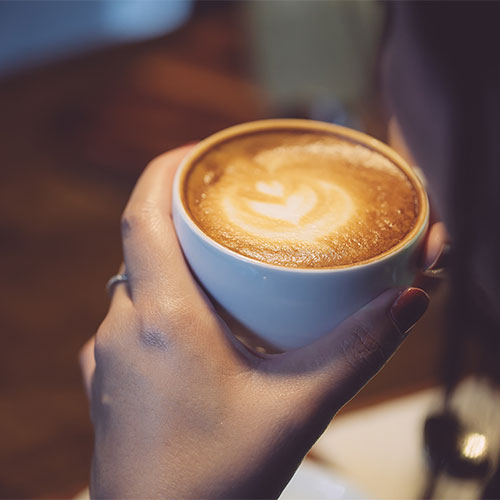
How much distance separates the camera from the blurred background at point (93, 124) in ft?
4.50

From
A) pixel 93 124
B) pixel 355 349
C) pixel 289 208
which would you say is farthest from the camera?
pixel 93 124

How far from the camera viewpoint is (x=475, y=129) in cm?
44

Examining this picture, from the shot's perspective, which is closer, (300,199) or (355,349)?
(355,349)

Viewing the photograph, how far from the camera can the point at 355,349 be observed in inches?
20.2

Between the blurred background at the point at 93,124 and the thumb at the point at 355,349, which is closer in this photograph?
the thumb at the point at 355,349

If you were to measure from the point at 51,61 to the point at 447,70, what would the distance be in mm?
2119

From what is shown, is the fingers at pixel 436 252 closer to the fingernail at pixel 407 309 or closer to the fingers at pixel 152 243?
the fingernail at pixel 407 309

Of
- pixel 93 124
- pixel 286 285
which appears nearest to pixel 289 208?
pixel 286 285

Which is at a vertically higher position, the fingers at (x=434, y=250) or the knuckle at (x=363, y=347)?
the fingers at (x=434, y=250)

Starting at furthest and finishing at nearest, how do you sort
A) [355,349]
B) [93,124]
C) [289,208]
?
1. [93,124]
2. [289,208]
3. [355,349]

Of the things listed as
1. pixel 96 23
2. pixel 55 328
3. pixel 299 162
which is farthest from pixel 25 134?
pixel 299 162

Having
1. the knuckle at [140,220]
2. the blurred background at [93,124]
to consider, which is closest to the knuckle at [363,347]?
the knuckle at [140,220]

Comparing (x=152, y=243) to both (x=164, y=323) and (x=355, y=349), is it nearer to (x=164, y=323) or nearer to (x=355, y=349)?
(x=164, y=323)

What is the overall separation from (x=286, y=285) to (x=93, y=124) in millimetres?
1879
